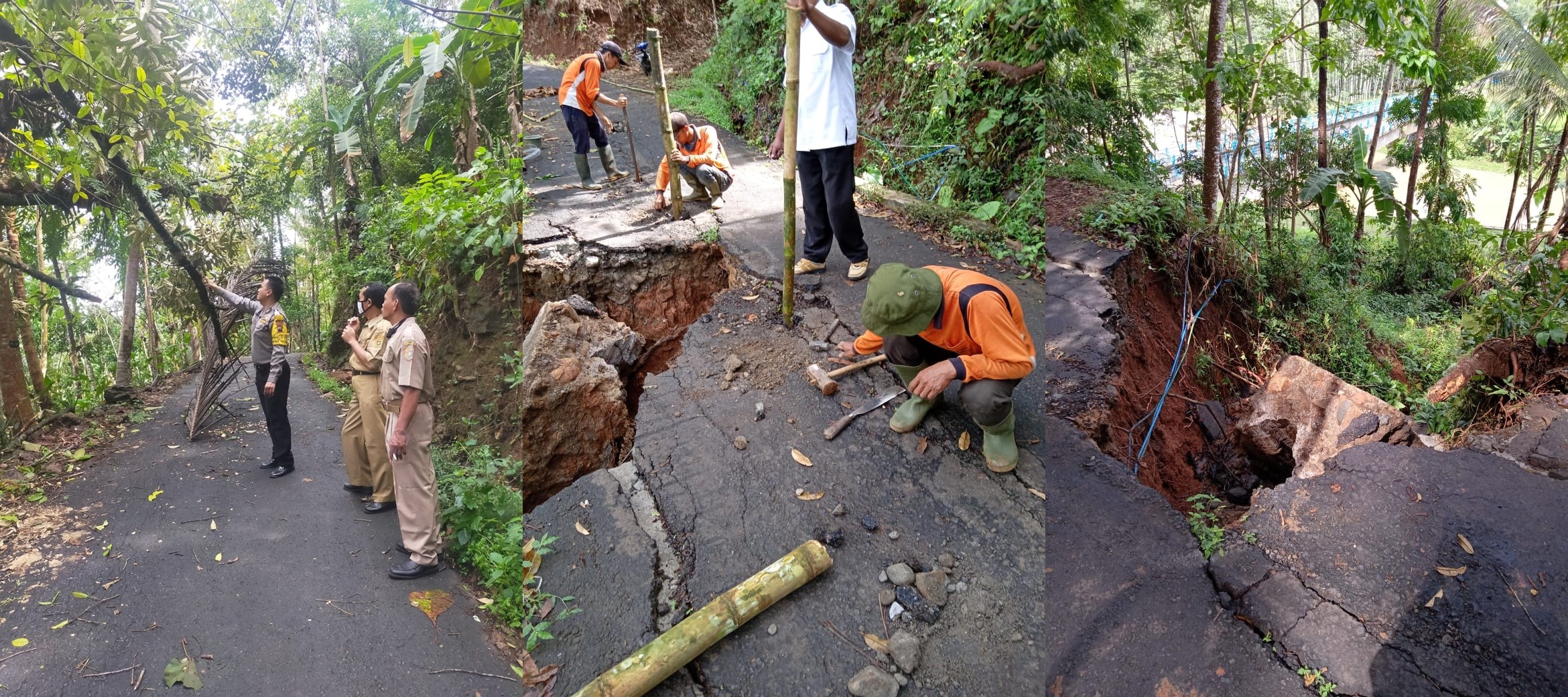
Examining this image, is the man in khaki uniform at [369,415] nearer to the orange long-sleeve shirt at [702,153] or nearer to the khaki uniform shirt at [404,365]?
the khaki uniform shirt at [404,365]

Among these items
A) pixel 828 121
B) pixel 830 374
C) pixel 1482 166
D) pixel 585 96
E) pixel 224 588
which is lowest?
pixel 224 588

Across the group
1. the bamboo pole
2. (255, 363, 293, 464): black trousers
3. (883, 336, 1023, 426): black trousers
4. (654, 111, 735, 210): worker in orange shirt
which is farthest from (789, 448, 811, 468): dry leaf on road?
(654, 111, 735, 210): worker in orange shirt

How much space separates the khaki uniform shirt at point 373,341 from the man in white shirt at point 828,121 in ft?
8.82

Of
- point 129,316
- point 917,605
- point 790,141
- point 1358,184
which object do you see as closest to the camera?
point 917,605

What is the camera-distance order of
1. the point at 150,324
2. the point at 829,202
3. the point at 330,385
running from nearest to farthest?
the point at 150,324
the point at 829,202
the point at 330,385

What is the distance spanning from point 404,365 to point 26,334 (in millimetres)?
2922

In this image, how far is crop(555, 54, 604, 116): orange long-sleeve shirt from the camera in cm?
710

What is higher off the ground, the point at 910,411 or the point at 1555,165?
the point at 1555,165

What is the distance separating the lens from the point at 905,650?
2.72 meters

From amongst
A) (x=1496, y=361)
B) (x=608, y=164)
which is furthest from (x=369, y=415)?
(x=1496, y=361)

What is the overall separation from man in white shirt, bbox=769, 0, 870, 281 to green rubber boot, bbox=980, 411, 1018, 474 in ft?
6.97

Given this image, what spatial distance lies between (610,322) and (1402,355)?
6.86 metres

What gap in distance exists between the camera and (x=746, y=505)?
3.50m

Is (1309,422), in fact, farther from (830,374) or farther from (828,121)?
(828,121)
